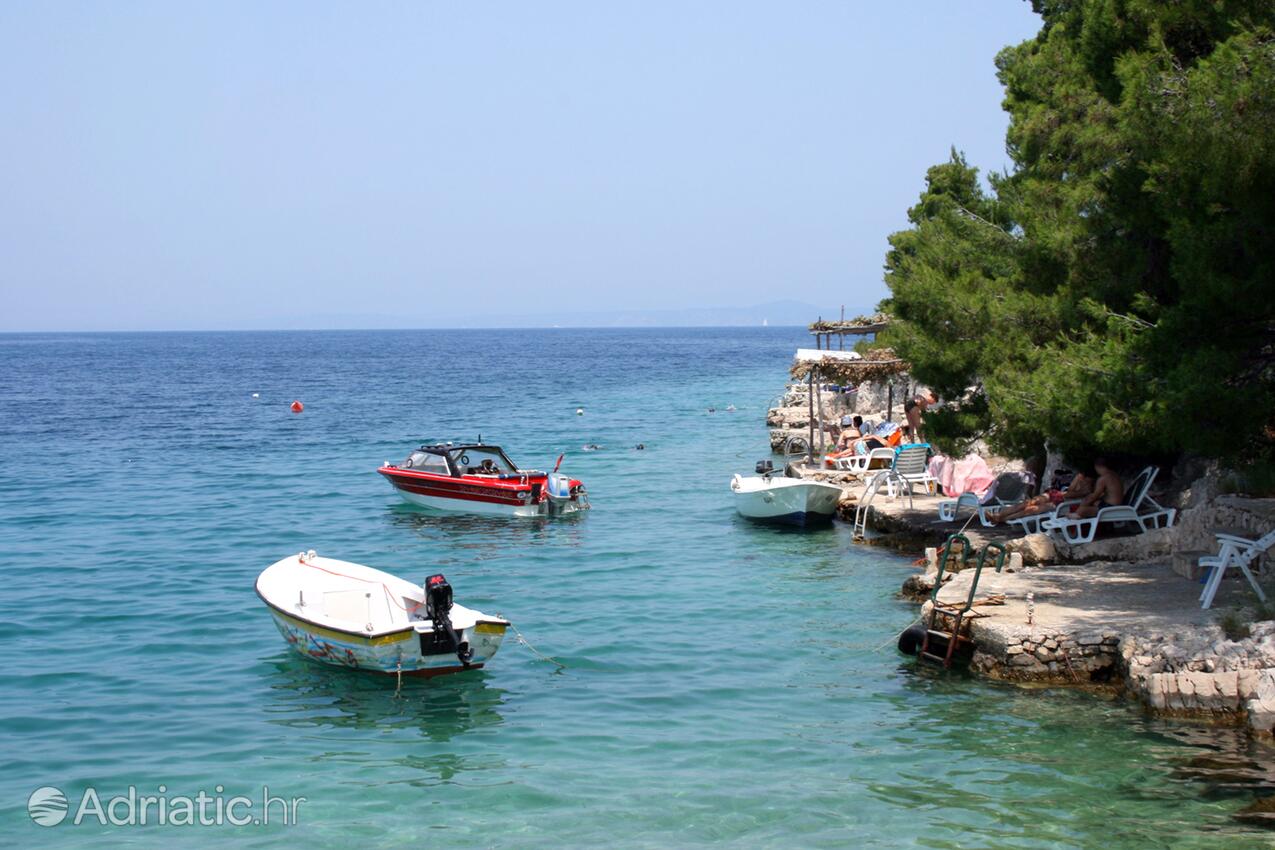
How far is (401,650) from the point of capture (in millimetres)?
12117

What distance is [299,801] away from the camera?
9.48 metres

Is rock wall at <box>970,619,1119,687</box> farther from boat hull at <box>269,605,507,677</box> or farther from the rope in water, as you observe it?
boat hull at <box>269,605,507,677</box>

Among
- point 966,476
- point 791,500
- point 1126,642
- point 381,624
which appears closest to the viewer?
point 1126,642

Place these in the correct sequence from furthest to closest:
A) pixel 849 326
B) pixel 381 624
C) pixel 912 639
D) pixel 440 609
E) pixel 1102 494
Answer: pixel 849 326 < pixel 1102 494 < pixel 381 624 < pixel 912 639 < pixel 440 609

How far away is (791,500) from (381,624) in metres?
10.1

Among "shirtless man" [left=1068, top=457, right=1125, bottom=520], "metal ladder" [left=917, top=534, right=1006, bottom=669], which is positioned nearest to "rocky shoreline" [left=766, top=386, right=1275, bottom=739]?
"metal ladder" [left=917, top=534, right=1006, bottom=669]

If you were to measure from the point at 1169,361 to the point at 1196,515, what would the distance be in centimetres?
303

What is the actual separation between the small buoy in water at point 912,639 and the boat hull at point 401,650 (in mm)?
4491

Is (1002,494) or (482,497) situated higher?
(1002,494)

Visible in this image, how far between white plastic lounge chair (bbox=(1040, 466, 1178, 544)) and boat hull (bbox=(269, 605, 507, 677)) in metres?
7.79

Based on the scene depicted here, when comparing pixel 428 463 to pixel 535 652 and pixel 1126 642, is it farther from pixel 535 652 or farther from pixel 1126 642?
pixel 1126 642

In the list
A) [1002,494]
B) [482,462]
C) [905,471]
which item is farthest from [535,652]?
[482,462]

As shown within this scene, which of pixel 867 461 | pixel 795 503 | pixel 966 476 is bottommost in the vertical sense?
pixel 795 503

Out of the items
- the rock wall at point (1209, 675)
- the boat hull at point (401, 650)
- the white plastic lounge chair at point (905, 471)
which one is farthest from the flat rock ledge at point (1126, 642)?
the white plastic lounge chair at point (905, 471)
